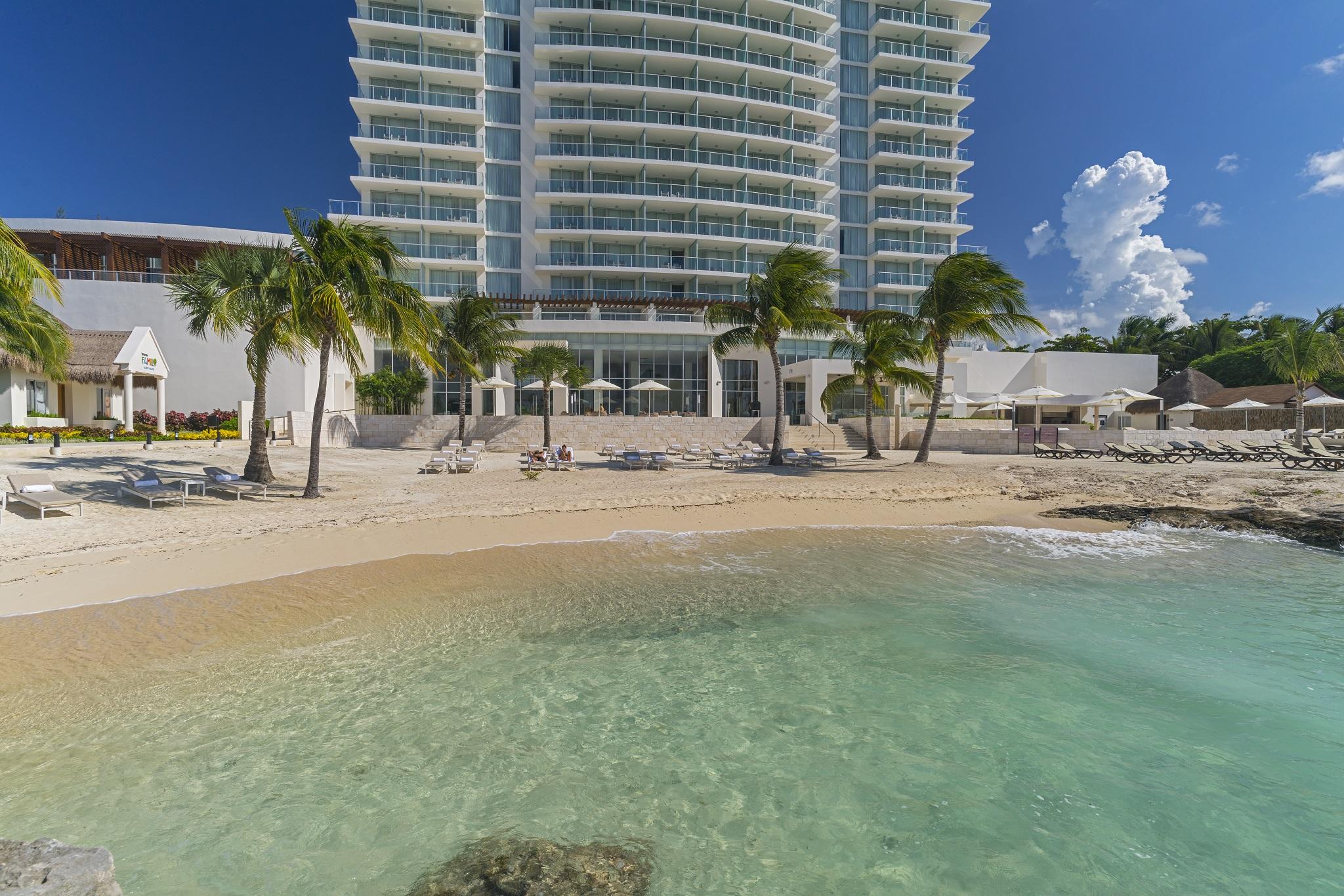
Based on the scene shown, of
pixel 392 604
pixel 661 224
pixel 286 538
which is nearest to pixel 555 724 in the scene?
pixel 392 604

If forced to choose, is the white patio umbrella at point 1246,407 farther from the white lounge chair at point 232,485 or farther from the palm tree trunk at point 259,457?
the white lounge chair at point 232,485

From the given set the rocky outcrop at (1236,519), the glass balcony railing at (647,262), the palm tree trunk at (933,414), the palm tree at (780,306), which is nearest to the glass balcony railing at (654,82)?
the glass balcony railing at (647,262)

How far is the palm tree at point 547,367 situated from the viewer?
77.4 feet

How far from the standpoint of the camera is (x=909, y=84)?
4628cm

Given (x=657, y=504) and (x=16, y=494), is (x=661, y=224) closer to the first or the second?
(x=657, y=504)

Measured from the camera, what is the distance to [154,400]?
94.8ft

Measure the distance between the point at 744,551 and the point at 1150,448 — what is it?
22.4 m

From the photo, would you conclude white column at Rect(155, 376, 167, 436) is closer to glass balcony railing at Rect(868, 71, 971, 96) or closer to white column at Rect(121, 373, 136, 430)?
white column at Rect(121, 373, 136, 430)

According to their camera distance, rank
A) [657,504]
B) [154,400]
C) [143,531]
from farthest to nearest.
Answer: [154,400] → [657,504] → [143,531]

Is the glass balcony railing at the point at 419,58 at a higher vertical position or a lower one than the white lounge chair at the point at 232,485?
higher

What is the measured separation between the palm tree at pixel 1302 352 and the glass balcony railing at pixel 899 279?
2161 cm

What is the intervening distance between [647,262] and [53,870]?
41073 mm

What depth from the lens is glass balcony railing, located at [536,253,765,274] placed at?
131 ft

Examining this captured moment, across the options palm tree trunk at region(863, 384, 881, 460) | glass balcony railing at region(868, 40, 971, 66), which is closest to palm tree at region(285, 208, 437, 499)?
palm tree trunk at region(863, 384, 881, 460)
